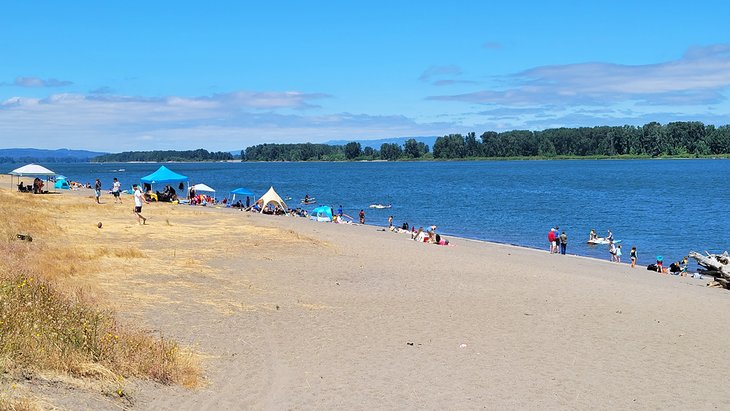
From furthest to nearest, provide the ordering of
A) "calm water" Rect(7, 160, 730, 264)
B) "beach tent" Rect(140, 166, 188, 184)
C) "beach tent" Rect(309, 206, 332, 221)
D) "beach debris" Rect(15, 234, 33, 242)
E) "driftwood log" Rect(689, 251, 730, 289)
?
"beach tent" Rect(309, 206, 332, 221) < "beach tent" Rect(140, 166, 188, 184) < "calm water" Rect(7, 160, 730, 264) < "driftwood log" Rect(689, 251, 730, 289) < "beach debris" Rect(15, 234, 33, 242)

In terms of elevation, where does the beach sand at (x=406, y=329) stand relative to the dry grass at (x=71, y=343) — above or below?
below

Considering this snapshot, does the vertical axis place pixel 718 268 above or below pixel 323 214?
above

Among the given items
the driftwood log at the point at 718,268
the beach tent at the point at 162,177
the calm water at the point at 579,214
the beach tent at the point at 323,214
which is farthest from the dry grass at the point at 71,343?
the beach tent at the point at 323,214

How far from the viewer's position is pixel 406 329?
13141 mm

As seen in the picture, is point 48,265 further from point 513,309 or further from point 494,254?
point 494,254

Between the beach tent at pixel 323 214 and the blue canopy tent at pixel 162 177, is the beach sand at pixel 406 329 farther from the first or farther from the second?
the beach tent at pixel 323 214

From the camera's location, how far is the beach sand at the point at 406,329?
9.40 metres

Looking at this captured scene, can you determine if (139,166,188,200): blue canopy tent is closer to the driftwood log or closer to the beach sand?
the beach sand

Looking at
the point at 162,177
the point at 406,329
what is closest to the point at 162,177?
the point at 162,177

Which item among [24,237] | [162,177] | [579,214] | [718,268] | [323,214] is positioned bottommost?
[579,214]

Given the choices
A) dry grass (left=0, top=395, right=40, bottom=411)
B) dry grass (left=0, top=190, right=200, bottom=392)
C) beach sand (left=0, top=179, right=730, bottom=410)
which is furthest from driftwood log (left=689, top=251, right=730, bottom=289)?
dry grass (left=0, top=395, right=40, bottom=411)

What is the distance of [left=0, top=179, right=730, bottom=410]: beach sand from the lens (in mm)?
9398

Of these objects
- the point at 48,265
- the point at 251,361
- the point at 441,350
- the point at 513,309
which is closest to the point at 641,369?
the point at 441,350

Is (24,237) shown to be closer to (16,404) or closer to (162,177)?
(16,404)
